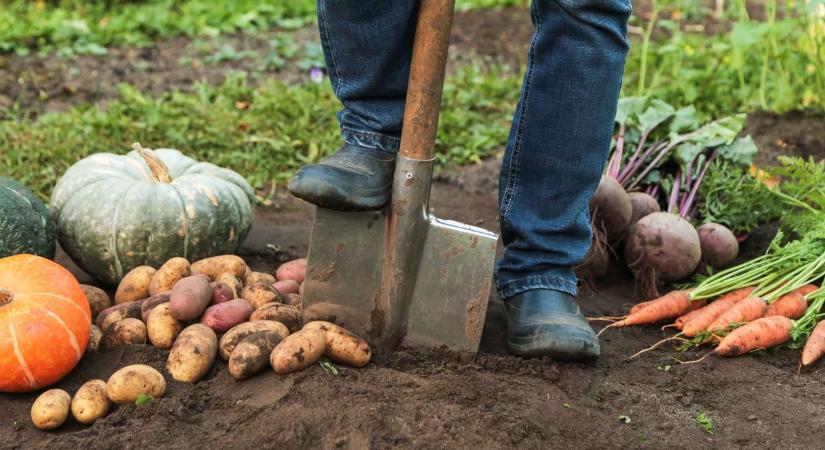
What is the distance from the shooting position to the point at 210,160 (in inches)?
177

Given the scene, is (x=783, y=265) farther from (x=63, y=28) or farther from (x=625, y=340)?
(x=63, y=28)

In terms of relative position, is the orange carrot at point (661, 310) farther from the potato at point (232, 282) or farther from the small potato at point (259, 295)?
the potato at point (232, 282)

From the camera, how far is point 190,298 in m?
2.55

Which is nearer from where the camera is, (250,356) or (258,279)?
(250,356)

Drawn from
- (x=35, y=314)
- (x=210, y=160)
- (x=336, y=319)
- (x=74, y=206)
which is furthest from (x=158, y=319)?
(x=210, y=160)

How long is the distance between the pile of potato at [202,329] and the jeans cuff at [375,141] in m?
0.53

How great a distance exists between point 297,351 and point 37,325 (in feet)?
2.28

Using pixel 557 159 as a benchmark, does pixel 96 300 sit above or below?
below

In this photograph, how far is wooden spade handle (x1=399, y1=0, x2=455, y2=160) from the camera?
232cm

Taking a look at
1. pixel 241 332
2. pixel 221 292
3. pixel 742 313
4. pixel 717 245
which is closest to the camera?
pixel 241 332

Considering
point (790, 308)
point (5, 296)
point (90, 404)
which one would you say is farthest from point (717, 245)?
point (5, 296)

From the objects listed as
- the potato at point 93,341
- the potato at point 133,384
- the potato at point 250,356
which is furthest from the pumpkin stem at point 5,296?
the potato at point 250,356

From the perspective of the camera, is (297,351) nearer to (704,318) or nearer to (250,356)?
(250,356)

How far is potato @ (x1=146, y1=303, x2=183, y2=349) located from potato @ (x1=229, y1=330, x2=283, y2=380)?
0.25m
